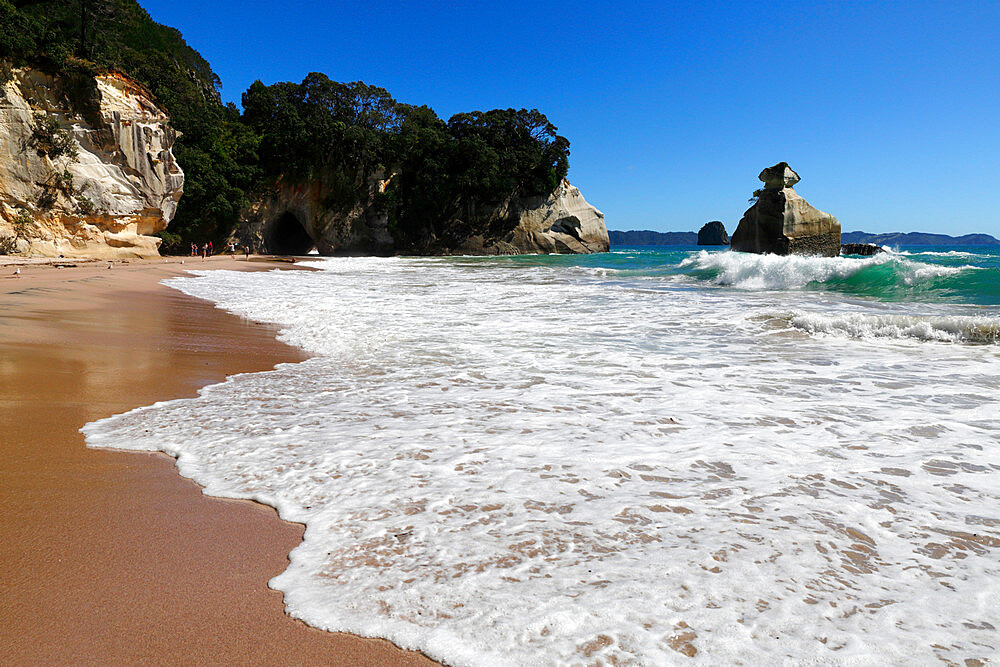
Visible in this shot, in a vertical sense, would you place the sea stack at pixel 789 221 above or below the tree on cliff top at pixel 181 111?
below

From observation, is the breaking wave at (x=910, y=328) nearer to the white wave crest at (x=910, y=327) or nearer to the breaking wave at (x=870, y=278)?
the white wave crest at (x=910, y=327)

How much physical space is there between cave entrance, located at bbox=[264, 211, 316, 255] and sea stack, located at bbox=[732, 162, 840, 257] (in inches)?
1303

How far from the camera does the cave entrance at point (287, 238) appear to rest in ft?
135

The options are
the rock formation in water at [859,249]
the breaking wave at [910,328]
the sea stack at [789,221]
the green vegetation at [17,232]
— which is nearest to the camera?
the breaking wave at [910,328]

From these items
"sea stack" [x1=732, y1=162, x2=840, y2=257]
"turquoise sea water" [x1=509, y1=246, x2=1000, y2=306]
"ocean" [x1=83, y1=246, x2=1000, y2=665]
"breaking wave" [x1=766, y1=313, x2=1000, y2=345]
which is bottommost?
"ocean" [x1=83, y1=246, x2=1000, y2=665]

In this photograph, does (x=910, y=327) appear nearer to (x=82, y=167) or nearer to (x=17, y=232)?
(x=17, y=232)

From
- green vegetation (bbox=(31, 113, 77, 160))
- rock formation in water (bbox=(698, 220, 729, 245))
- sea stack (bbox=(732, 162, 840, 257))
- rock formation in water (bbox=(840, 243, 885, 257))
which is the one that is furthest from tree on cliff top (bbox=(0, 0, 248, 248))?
rock formation in water (bbox=(698, 220, 729, 245))

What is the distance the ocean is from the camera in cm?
160

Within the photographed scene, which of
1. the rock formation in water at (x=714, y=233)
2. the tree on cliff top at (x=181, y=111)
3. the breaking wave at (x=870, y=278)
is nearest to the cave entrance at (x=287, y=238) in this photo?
the tree on cliff top at (x=181, y=111)

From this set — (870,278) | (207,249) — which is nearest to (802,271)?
(870,278)

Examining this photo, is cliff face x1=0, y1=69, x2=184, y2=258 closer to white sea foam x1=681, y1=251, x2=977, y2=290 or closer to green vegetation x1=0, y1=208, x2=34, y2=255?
green vegetation x1=0, y1=208, x2=34, y2=255

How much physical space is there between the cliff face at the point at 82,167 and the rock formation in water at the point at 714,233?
121318mm

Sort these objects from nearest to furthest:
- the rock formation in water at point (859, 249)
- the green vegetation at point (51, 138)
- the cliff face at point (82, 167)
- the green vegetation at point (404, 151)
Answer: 1. the cliff face at point (82, 167)
2. the green vegetation at point (51, 138)
3. the rock formation in water at point (859, 249)
4. the green vegetation at point (404, 151)

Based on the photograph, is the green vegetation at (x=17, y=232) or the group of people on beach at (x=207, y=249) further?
the group of people on beach at (x=207, y=249)
